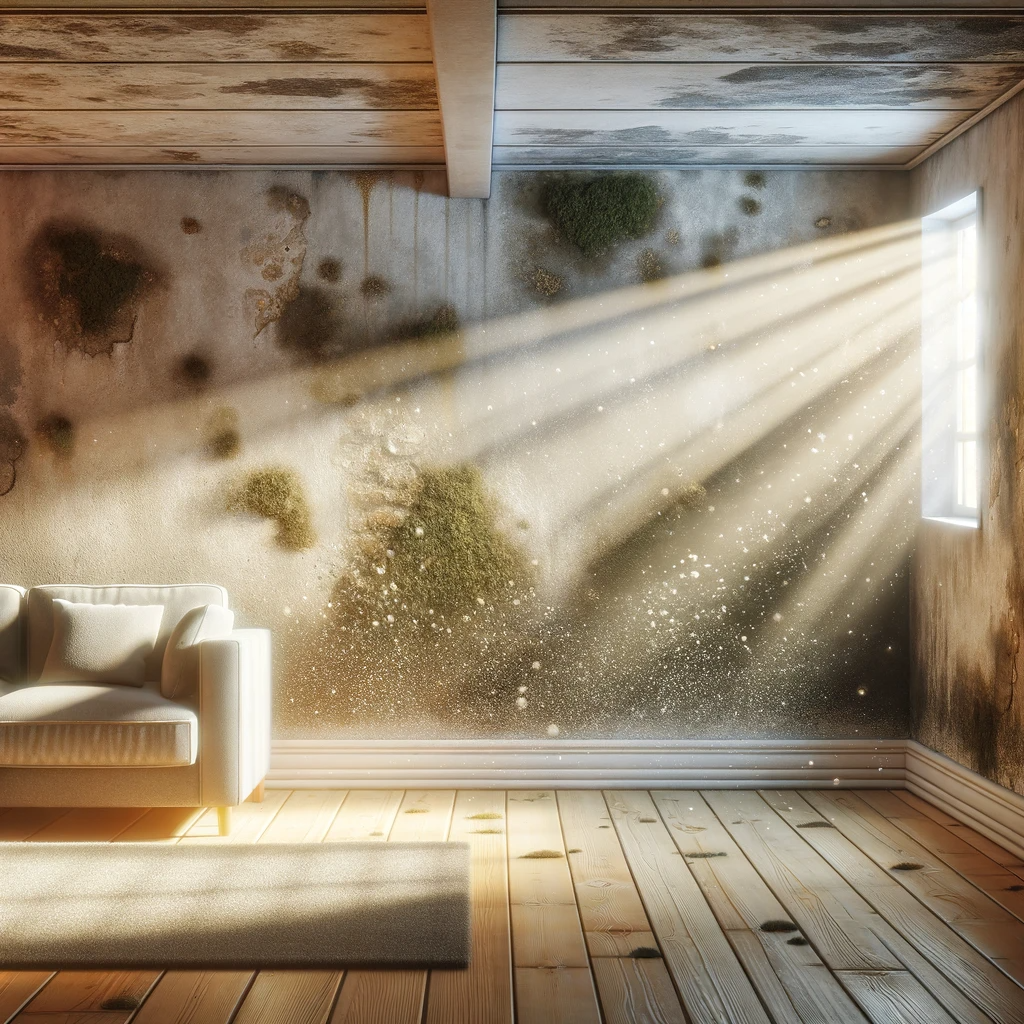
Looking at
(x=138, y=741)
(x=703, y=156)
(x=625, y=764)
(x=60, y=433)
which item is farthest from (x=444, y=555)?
(x=703, y=156)

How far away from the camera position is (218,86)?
3189mm

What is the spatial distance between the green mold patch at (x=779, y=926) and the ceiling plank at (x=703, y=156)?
2763mm

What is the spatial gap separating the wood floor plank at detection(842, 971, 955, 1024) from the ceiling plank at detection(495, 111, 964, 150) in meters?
2.68

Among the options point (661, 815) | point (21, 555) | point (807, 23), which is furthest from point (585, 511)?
point (21, 555)

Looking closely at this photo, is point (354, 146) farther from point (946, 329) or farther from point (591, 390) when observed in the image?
point (946, 329)

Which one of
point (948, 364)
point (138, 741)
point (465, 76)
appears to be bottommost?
point (138, 741)

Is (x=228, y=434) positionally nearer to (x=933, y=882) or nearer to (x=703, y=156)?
(x=703, y=156)

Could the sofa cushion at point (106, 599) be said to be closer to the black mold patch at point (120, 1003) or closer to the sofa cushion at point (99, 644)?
the sofa cushion at point (99, 644)

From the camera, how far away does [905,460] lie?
4.21 m

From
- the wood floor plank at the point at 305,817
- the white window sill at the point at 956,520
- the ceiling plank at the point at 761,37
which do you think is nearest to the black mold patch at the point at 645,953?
the wood floor plank at the point at 305,817

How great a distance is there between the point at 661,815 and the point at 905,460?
176cm

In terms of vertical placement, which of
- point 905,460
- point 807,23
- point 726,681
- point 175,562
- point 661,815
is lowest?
point 661,815

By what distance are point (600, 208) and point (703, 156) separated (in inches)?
17.7

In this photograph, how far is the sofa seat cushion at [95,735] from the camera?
344 cm
